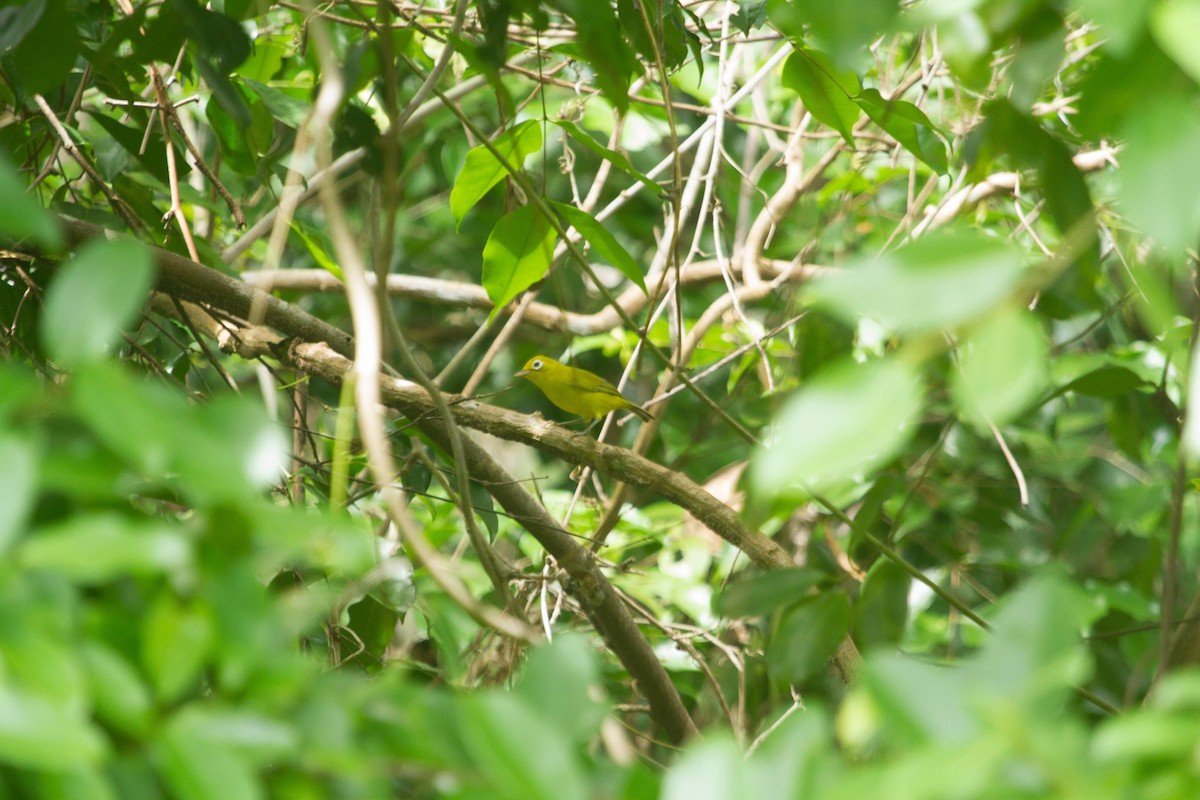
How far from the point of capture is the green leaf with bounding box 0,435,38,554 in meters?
0.58

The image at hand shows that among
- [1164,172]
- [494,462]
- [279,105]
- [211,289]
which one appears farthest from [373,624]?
[1164,172]

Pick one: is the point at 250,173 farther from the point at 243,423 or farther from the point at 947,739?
the point at 947,739

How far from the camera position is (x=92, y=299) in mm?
667

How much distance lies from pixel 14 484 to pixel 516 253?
5.27ft

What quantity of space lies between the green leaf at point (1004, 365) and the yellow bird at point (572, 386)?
3.30 m

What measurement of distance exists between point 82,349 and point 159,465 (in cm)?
11

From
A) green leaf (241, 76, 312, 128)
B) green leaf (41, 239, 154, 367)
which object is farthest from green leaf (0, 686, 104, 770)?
green leaf (241, 76, 312, 128)

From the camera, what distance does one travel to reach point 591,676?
2.53ft

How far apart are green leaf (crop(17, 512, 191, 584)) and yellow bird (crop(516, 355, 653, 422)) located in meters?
3.33

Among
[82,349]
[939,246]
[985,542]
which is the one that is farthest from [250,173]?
[985,542]

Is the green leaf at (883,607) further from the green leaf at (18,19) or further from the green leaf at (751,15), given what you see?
the green leaf at (18,19)

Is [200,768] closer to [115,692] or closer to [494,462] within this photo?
Result: [115,692]

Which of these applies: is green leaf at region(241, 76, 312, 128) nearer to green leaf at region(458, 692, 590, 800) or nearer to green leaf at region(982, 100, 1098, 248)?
green leaf at region(982, 100, 1098, 248)

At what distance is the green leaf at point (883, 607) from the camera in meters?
1.79
